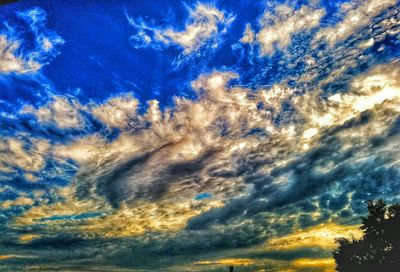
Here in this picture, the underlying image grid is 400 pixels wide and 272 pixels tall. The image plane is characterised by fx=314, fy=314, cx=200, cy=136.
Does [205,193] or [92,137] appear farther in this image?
[205,193]

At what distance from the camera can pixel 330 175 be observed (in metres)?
21.9

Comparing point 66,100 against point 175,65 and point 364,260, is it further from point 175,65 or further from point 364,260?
point 364,260

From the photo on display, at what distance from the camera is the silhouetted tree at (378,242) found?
30.3 meters

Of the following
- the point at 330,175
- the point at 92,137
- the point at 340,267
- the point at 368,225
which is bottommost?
the point at 340,267

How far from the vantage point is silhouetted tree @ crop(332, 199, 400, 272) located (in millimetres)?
30297

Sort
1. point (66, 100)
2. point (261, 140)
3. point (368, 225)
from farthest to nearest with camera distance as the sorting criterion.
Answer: point (368, 225) → point (261, 140) → point (66, 100)

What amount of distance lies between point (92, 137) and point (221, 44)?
8.38 metres

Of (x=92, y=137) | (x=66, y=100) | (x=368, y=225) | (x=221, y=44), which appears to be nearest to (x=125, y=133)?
(x=92, y=137)

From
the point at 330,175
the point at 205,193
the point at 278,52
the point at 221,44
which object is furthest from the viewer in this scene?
the point at 205,193

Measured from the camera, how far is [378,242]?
31.7 meters

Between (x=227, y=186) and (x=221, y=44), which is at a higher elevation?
(x=221, y=44)

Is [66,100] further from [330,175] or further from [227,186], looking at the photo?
[330,175]

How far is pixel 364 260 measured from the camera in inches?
1309

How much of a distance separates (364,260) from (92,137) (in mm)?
31608
